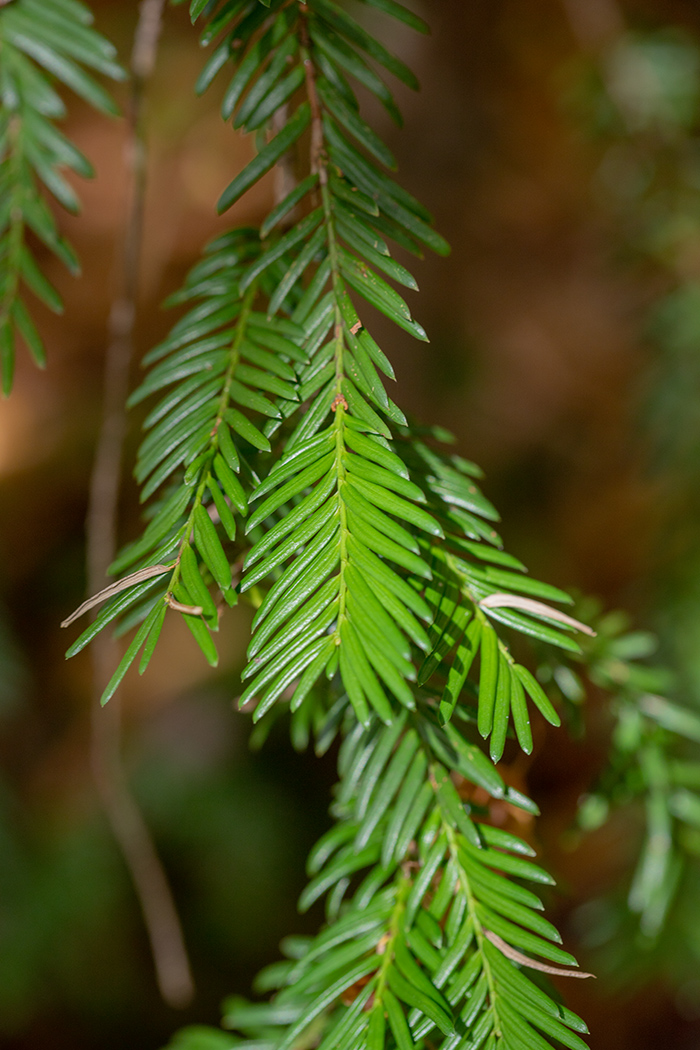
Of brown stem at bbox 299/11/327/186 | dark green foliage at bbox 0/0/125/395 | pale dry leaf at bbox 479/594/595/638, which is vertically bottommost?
pale dry leaf at bbox 479/594/595/638

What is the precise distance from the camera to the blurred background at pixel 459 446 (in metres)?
1.29

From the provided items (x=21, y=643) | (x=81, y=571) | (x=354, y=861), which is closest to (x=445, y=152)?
(x=81, y=571)

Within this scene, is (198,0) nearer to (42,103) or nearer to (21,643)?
(42,103)

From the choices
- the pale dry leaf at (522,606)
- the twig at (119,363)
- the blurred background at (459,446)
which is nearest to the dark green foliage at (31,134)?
the twig at (119,363)

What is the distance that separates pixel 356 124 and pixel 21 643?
199 cm

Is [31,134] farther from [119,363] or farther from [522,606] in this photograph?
[522,606]

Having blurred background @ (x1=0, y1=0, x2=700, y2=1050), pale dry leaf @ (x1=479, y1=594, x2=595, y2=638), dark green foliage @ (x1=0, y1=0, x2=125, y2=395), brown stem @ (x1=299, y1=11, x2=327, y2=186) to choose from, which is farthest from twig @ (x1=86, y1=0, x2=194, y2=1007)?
blurred background @ (x1=0, y1=0, x2=700, y2=1050)

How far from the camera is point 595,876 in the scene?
195 cm

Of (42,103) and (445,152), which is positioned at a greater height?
(445,152)

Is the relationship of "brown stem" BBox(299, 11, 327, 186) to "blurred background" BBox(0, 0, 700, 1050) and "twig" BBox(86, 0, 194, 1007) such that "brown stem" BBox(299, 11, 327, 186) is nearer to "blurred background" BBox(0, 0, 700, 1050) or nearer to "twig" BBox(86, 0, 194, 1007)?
"twig" BBox(86, 0, 194, 1007)

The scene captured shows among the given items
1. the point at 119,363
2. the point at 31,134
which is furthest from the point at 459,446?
the point at 31,134

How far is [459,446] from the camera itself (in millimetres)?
2777

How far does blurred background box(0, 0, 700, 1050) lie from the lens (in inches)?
50.6

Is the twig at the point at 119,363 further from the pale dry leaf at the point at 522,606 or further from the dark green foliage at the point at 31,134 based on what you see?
the pale dry leaf at the point at 522,606
